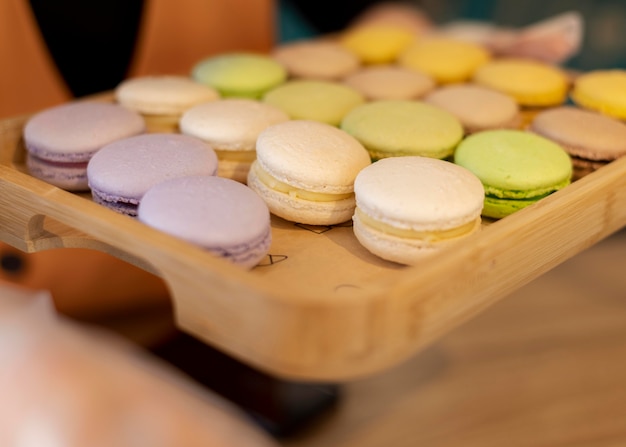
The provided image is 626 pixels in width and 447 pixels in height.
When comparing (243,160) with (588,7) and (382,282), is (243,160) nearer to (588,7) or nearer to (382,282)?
(382,282)

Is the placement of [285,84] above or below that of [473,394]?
above

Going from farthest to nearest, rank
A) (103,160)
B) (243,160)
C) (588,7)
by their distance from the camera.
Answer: (588,7) → (243,160) → (103,160)

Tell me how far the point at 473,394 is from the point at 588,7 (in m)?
1.25

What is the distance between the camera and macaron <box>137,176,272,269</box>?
80 centimetres

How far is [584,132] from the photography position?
3.68ft

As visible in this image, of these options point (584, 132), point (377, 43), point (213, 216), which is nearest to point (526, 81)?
point (584, 132)

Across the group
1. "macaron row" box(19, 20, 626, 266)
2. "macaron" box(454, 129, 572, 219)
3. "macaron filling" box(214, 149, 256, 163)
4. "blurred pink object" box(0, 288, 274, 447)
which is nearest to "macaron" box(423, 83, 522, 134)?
"macaron row" box(19, 20, 626, 266)

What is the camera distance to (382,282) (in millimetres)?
708

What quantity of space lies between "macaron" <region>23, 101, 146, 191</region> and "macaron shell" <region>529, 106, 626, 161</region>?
623 millimetres

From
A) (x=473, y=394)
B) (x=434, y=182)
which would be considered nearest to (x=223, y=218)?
(x=434, y=182)

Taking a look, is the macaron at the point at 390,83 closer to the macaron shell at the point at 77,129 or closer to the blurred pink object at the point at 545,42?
the blurred pink object at the point at 545,42

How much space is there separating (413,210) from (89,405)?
40 cm

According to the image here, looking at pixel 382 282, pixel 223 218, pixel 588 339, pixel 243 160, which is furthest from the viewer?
pixel 588 339

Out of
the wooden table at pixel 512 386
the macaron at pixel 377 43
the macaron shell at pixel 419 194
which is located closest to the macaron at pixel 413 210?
the macaron shell at pixel 419 194
